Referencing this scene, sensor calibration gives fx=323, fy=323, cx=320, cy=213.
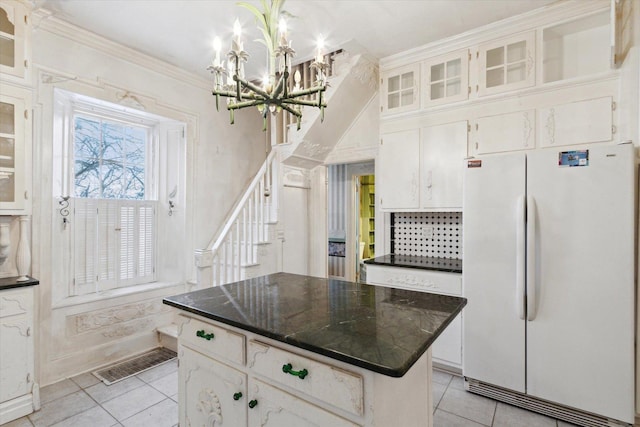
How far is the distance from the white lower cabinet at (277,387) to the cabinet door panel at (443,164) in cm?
180

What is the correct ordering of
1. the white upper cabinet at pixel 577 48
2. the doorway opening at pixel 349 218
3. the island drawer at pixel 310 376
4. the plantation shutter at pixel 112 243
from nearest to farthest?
the island drawer at pixel 310 376 → the white upper cabinet at pixel 577 48 → the plantation shutter at pixel 112 243 → the doorway opening at pixel 349 218

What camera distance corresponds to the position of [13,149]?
2.34 metres

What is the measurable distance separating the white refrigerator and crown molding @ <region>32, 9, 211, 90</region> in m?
3.17

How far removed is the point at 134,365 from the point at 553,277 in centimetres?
366

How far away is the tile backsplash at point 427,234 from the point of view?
10.9 ft

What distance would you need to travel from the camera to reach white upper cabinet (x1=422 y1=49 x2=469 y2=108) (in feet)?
9.89

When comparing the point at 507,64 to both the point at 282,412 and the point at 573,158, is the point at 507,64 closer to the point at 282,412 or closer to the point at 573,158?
the point at 573,158

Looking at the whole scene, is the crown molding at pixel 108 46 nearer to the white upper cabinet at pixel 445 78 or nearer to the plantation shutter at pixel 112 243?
the plantation shutter at pixel 112 243

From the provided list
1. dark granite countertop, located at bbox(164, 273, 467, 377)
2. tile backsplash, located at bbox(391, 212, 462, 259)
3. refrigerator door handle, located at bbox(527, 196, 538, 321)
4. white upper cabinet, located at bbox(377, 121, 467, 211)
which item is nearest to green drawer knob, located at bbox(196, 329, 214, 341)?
dark granite countertop, located at bbox(164, 273, 467, 377)

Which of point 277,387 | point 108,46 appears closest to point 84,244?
point 108,46

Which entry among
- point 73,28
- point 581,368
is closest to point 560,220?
point 581,368

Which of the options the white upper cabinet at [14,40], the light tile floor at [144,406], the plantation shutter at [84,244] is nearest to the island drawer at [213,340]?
the light tile floor at [144,406]

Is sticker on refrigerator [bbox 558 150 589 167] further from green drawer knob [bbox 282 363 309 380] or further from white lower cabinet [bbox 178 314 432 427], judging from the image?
green drawer knob [bbox 282 363 309 380]

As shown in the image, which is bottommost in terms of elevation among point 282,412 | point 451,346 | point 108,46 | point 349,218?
point 451,346
